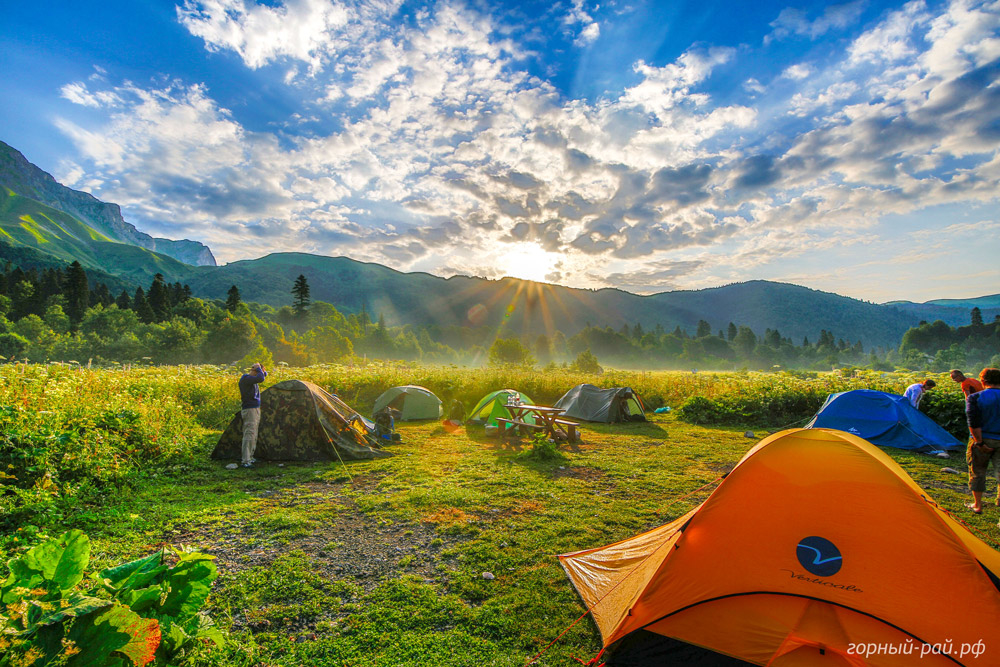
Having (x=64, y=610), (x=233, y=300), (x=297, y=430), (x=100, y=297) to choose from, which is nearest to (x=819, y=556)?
(x=64, y=610)

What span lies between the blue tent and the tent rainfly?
5.93 m

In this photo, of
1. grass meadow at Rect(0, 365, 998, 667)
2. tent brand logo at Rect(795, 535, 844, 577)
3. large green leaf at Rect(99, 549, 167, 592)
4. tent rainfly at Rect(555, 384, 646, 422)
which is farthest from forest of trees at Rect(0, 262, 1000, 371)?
tent brand logo at Rect(795, 535, 844, 577)

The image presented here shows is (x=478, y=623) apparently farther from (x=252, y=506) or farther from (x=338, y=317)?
(x=338, y=317)

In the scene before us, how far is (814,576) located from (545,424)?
Answer: 29.5ft

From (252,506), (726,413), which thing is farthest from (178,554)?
(726,413)

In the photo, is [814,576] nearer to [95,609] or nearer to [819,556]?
[819,556]

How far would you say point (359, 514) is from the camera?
23.0 feet

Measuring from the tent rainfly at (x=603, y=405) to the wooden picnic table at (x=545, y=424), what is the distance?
11.3ft

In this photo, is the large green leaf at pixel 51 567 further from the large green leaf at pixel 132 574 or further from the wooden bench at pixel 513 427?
the wooden bench at pixel 513 427

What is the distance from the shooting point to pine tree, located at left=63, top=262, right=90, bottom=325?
218 feet

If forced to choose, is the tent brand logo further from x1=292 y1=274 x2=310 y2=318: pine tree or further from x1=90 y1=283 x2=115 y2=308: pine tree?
x1=90 y1=283 x2=115 y2=308: pine tree

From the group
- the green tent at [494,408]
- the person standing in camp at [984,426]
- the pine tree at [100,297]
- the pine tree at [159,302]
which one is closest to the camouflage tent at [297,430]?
the green tent at [494,408]

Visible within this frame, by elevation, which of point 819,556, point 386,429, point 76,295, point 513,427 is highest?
point 76,295

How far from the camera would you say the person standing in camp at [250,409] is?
9914 millimetres
